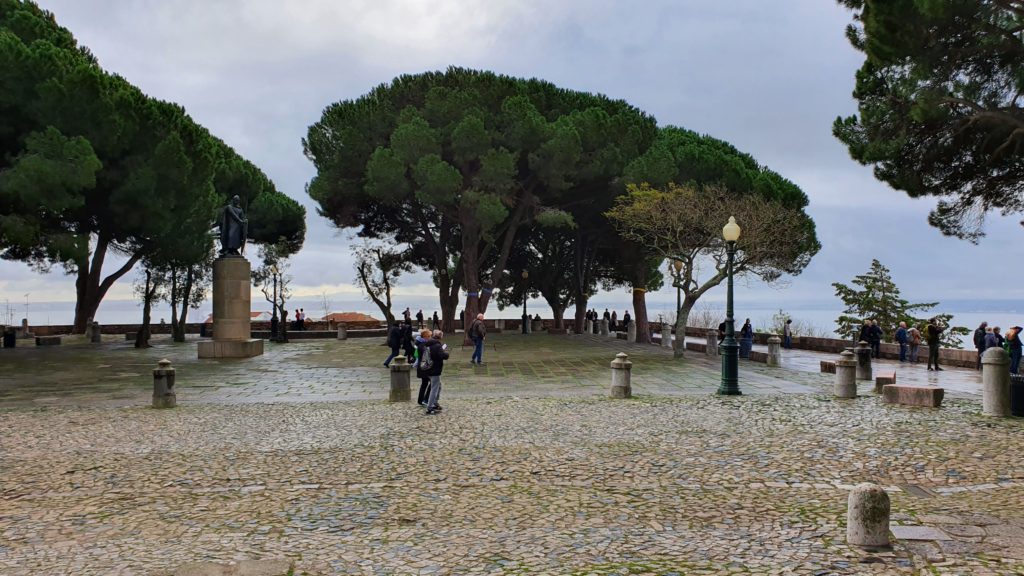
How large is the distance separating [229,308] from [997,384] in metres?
21.3

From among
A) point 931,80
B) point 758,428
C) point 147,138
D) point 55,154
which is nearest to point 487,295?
point 147,138

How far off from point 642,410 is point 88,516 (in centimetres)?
804

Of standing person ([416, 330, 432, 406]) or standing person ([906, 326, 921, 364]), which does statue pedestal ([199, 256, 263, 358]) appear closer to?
standing person ([416, 330, 432, 406])

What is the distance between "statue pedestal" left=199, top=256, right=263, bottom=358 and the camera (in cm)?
2302

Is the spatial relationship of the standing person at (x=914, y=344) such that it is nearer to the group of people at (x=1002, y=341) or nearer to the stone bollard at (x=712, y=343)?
the group of people at (x=1002, y=341)

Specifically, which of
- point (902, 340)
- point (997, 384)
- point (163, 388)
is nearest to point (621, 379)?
point (997, 384)

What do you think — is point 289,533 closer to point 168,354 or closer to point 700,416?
point 700,416

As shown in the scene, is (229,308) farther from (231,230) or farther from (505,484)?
(505,484)

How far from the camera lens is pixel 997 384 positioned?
10609 mm

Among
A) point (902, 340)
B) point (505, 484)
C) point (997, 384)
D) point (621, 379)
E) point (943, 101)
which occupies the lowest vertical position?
point (505, 484)

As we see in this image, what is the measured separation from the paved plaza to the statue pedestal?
9.56m

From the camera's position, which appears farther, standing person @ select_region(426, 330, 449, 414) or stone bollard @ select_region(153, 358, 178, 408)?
stone bollard @ select_region(153, 358, 178, 408)

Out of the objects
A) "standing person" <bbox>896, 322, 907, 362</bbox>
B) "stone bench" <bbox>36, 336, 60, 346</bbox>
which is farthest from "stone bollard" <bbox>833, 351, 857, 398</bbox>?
"stone bench" <bbox>36, 336, 60, 346</bbox>

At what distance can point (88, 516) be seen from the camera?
5.68m
